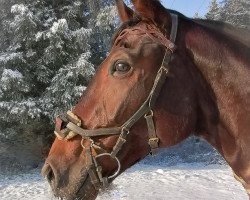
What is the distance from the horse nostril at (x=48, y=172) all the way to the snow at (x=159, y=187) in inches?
184

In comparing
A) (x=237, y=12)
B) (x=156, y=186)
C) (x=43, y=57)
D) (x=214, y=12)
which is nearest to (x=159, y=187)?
(x=156, y=186)

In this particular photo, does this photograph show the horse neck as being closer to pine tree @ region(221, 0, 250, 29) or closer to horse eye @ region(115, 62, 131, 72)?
horse eye @ region(115, 62, 131, 72)

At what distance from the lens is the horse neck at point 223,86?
2.01 metres

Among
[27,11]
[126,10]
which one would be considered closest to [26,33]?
[27,11]

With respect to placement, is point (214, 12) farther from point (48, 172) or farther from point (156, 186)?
point (48, 172)

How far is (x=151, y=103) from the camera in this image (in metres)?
1.99

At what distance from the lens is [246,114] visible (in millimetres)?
1994

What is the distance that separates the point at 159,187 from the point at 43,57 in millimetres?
6260

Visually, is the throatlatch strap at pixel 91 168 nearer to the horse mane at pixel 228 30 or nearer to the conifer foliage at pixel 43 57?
the horse mane at pixel 228 30

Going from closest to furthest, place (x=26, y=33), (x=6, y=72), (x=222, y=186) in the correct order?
(x=222, y=186) < (x=6, y=72) < (x=26, y=33)

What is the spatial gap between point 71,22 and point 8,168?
5.52 metres

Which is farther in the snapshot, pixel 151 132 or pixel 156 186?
pixel 156 186

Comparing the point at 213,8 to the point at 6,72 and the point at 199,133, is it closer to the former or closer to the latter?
the point at 6,72

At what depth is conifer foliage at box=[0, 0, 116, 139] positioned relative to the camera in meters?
11.9
